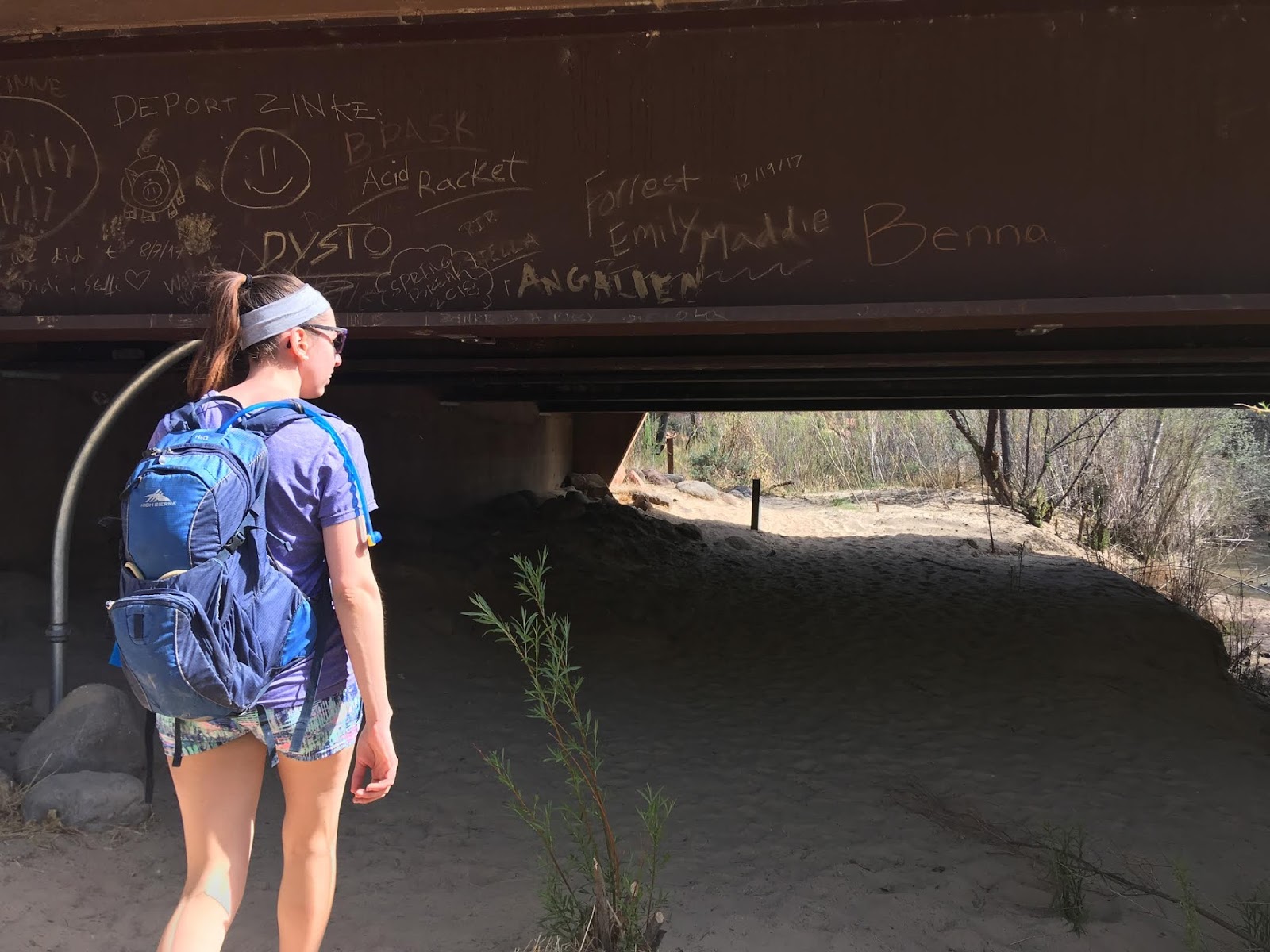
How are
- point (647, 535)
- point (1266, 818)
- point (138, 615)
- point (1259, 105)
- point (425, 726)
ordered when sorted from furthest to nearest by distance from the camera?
point (647, 535) → point (425, 726) → point (1266, 818) → point (1259, 105) → point (138, 615)

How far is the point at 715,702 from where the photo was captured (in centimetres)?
625

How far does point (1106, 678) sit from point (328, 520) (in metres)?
6.67

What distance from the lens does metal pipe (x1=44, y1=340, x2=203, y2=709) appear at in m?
4.21

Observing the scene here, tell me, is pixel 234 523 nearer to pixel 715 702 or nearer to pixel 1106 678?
pixel 715 702

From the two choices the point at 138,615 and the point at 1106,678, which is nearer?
the point at 138,615

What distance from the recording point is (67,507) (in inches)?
169

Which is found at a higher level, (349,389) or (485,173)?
(485,173)

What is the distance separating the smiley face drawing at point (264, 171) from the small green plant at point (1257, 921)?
14.9 feet

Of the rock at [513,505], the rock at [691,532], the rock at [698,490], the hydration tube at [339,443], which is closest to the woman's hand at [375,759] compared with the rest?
the hydration tube at [339,443]

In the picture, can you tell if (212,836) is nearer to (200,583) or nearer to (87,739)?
(200,583)

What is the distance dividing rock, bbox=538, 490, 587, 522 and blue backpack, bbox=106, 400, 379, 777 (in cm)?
869

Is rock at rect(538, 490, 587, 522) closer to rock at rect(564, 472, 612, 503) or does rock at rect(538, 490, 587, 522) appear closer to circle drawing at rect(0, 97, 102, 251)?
rock at rect(564, 472, 612, 503)

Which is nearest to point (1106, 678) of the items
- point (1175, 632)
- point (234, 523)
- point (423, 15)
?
point (1175, 632)

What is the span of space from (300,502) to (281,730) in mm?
487
